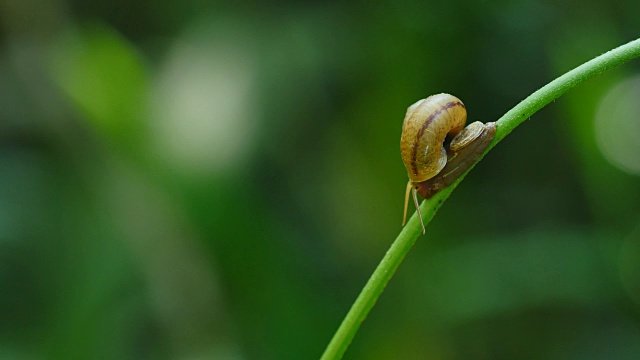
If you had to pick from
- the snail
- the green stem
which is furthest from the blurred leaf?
the green stem

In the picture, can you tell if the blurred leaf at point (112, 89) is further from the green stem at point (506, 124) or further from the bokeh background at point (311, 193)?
the green stem at point (506, 124)

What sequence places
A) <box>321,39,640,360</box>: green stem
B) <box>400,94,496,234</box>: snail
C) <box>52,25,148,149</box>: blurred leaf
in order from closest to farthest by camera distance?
<box>321,39,640,360</box>: green stem → <box>400,94,496,234</box>: snail → <box>52,25,148,149</box>: blurred leaf

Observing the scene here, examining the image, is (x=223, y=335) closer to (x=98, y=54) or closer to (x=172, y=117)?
(x=172, y=117)

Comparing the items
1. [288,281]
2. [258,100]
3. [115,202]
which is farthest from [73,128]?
[288,281]

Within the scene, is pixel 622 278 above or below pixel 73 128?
below

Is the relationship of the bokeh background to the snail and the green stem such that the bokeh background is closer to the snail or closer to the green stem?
the snail

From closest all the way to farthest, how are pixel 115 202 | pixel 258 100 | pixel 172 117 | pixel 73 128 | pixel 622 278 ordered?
pixel 622 278 → pixel 172 117 → pixel 115 202 → pixel 258 100 → pixel 73 128

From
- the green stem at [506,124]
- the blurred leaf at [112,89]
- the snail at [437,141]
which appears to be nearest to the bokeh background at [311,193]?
the blurred leaf at [112,89]
